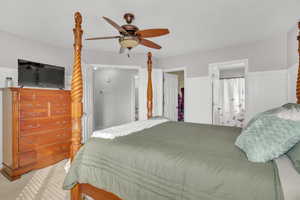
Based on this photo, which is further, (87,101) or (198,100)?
(198,100)

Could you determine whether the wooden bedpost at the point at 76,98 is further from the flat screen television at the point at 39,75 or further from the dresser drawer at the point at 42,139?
the flat screen television at the point at 39,75

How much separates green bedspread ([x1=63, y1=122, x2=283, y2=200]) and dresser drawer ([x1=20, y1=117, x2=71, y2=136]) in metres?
1.56

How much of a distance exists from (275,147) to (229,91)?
4.56m

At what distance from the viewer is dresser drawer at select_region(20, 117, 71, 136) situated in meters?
2.47

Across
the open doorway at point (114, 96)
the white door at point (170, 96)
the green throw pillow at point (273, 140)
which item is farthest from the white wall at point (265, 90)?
the open doorway at point (114, 96)

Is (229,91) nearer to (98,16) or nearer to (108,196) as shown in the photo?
(98,16)

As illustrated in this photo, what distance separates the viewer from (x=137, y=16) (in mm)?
2311

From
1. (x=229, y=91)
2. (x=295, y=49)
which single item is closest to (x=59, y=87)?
(x=295, y=49)

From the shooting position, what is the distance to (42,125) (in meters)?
2.72

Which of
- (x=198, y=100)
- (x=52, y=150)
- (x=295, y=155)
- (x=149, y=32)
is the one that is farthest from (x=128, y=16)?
(x=198, y=100)

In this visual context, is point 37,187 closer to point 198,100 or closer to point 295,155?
point 295,155

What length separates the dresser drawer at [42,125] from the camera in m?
2.47

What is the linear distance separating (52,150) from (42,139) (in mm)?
280

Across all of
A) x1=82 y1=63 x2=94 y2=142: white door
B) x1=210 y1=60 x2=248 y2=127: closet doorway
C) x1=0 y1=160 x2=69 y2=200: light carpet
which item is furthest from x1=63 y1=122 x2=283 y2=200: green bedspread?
x1=210 y1=60 x2=248 y2=127: closet doorway
